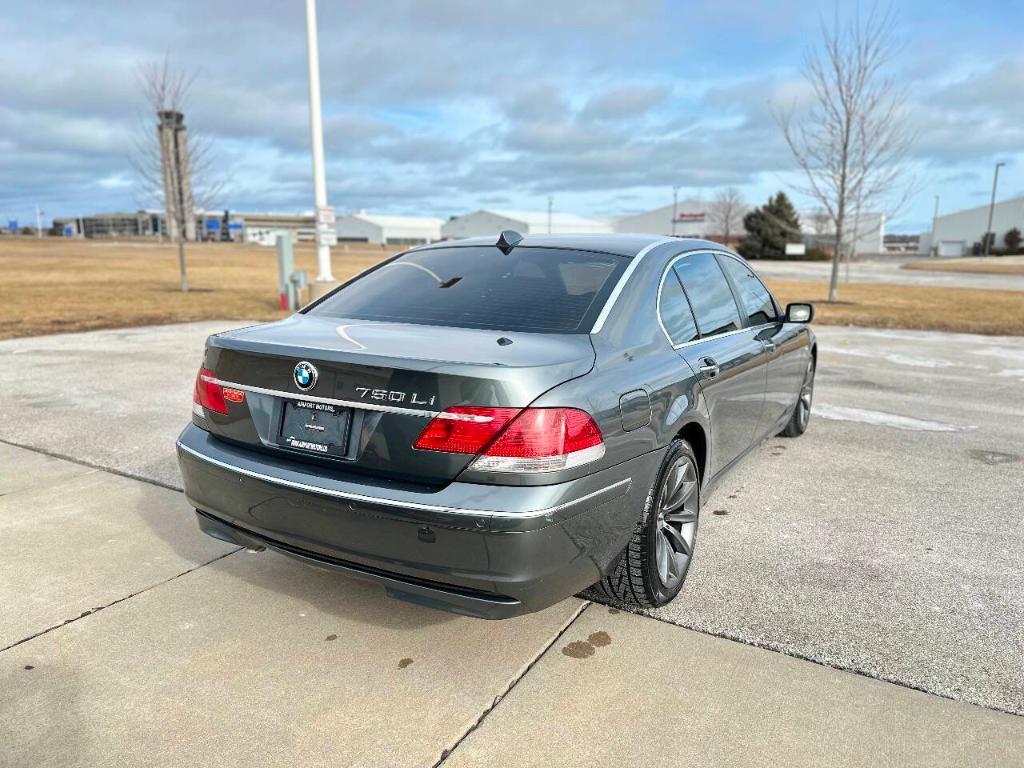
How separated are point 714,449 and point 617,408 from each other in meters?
1.16

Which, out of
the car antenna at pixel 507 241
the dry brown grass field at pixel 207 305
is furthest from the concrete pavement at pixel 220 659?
the dry brown grass field at pixel 207 305

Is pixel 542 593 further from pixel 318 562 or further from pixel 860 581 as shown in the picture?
pixel 860 581

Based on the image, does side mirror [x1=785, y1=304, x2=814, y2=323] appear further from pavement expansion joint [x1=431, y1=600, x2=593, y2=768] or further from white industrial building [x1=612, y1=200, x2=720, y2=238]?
white industrial building [x1=612, y1=200, x2=720, y2=238]

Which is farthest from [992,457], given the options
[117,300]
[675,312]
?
[117,300]

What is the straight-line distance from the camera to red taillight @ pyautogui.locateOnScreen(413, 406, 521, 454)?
2393mm

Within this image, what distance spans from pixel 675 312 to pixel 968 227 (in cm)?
10047

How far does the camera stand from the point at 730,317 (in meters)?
4.14

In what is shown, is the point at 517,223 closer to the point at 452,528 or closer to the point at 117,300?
the point at 117,300

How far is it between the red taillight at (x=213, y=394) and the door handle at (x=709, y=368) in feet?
6.45

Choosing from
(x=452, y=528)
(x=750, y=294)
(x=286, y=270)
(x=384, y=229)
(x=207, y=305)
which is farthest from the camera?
(x=384, y=229)

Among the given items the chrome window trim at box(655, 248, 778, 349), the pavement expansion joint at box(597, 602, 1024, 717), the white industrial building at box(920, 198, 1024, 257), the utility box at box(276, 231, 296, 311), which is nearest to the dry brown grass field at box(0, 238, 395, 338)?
the utility box at box(276, 231, 296, 311)

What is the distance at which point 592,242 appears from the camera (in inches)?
149

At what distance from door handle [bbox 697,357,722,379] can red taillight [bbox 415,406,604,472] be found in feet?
3.95

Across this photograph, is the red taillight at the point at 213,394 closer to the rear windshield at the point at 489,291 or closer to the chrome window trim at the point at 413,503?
the chrome window trim at the point at 413,503
